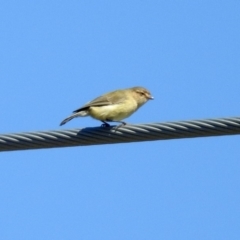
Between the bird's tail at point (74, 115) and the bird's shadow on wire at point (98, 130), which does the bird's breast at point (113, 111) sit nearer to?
the bird's tail at point (74, 115)

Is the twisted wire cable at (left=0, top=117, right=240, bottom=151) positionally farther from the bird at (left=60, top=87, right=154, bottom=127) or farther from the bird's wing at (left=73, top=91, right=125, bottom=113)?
the bird's wing at (left=73, top=91, right=125, bottom=113)

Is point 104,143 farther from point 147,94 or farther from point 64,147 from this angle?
point 147,94

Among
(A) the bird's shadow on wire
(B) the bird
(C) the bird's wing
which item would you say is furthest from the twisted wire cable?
(C) the bird's wing

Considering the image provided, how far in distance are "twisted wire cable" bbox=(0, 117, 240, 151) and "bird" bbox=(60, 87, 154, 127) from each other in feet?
6.29

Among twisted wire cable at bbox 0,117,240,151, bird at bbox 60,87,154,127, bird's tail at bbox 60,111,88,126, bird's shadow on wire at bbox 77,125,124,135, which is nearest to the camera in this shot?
twisted wire cable at bbox 0,117,240,151

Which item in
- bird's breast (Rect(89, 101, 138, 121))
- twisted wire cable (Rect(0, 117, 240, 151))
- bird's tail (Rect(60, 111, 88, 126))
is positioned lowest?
twisted wire cable (Rect(0, 117, 240, 151))

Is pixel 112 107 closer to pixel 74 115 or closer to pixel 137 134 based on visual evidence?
pixel 74 115

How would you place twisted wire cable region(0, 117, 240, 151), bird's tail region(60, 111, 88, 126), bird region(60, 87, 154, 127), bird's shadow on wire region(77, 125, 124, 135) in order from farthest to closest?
bird region(60, 87, 154, 127) → bird's tail region(60, 111, 88, 126) → bird's shadow on wire region(77, 125, 124, 135) → twisted wire cable region(0, 117, 240, 151)

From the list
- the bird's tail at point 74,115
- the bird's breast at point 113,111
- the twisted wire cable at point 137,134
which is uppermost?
the bird's breast at point 113,111

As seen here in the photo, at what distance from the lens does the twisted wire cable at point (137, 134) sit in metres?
9.12

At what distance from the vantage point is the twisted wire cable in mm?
9125

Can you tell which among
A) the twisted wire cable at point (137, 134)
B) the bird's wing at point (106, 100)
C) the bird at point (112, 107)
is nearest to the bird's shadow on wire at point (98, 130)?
the twisted wire cable at point (137, 134)

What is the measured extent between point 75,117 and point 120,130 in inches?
84.8

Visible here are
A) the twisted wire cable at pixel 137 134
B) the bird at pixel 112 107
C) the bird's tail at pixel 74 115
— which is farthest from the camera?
the bird at pixel 112 107
